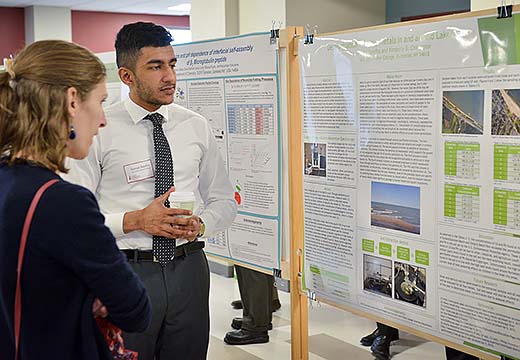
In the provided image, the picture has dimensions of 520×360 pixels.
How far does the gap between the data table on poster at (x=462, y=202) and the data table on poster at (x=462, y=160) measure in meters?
0.04

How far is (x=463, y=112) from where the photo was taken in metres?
2.26

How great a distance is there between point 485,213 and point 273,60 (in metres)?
A: 1.26

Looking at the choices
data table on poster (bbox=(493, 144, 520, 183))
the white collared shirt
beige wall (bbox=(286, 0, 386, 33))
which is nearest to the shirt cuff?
the white collared shirt

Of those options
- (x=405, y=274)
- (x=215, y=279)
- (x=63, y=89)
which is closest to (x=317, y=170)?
(x=405, y=274)

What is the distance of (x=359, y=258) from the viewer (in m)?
2.72

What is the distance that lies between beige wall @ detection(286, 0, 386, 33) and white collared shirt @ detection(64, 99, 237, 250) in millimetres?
2997

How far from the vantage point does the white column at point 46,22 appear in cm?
1053

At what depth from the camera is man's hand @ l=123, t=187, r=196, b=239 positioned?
7.01 ft

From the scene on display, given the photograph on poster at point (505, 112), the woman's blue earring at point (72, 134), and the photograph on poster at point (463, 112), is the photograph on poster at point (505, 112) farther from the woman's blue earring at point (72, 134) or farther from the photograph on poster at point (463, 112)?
the woman's blue earring at point (72, 134)

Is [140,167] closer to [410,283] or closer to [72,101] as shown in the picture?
[72,101]

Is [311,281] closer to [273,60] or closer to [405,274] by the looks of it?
[405,274]

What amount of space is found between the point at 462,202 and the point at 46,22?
9.50 meters

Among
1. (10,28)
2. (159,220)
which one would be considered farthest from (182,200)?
(10,28)

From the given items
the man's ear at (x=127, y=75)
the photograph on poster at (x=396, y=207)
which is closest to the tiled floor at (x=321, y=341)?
the photograph on poster at (x=396, y=207)
